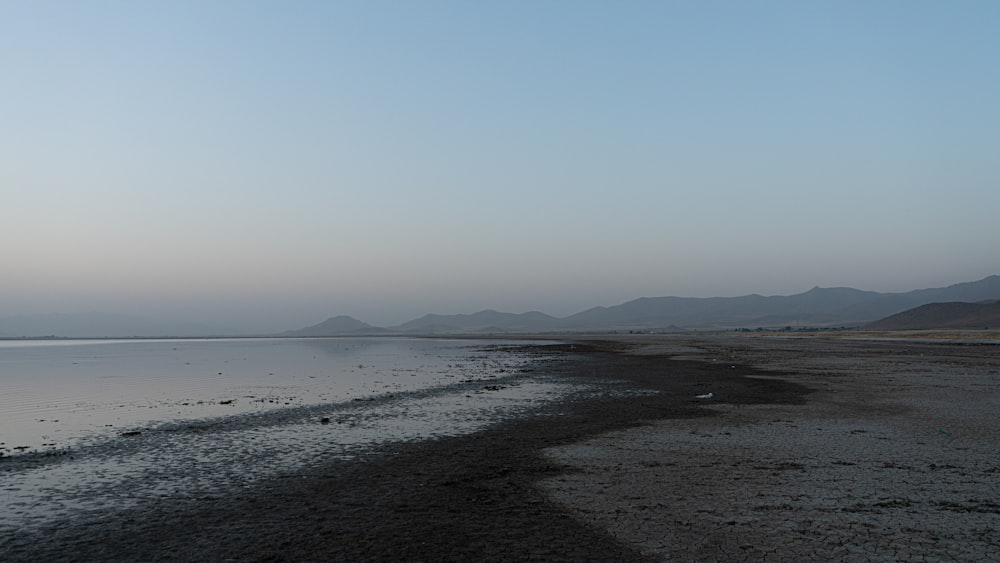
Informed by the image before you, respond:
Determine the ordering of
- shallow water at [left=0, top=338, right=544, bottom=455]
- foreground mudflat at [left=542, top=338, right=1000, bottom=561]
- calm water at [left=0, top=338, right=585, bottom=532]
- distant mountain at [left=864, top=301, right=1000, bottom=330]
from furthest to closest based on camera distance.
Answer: distant mountain at [left=864, top=301, right=1000, bottom=330] < shallow water at [left=0, top=338, right=544, bottom=455] < calm water at [left=0, top=338, right=585, bottom=532] < foreground mudflat at [left=542, top=338, right=1000, bottom=561]

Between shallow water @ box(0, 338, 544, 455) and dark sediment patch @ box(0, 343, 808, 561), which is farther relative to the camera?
shallow water @ box(0, 338, 544, 455)

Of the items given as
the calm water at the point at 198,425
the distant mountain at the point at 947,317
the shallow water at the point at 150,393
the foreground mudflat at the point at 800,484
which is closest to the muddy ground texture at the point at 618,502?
the foreground mudflat at the point at 800,484

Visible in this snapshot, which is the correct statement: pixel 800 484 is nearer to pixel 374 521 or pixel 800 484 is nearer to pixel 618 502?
pixel 618 502

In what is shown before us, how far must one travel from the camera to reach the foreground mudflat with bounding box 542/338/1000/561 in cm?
839

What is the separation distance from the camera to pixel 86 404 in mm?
25547

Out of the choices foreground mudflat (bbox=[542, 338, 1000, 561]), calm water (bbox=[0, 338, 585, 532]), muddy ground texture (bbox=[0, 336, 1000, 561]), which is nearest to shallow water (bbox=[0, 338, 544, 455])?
calm water (bbox=[0, 338, 585, 532])

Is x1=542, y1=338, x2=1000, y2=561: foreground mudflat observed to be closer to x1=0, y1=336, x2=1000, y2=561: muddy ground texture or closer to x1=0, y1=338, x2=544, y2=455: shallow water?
x1=0, y1=336, x2=1000, y2=561: muddy ground texture

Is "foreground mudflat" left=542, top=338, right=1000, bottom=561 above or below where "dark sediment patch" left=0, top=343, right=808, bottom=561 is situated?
below

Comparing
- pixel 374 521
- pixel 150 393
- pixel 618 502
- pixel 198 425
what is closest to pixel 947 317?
pixel 150 393

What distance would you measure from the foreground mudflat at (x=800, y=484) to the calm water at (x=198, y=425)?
6484 mm

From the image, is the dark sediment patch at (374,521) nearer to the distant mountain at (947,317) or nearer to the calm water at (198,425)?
the calm water at (198,425)

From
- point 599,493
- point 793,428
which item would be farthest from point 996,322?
point 599,493

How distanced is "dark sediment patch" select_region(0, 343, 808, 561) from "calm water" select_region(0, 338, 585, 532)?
1.20 metres

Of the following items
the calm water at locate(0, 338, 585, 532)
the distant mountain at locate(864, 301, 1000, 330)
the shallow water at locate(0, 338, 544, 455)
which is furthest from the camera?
the distant mountain at locate(864, 301, 1000, 330)
